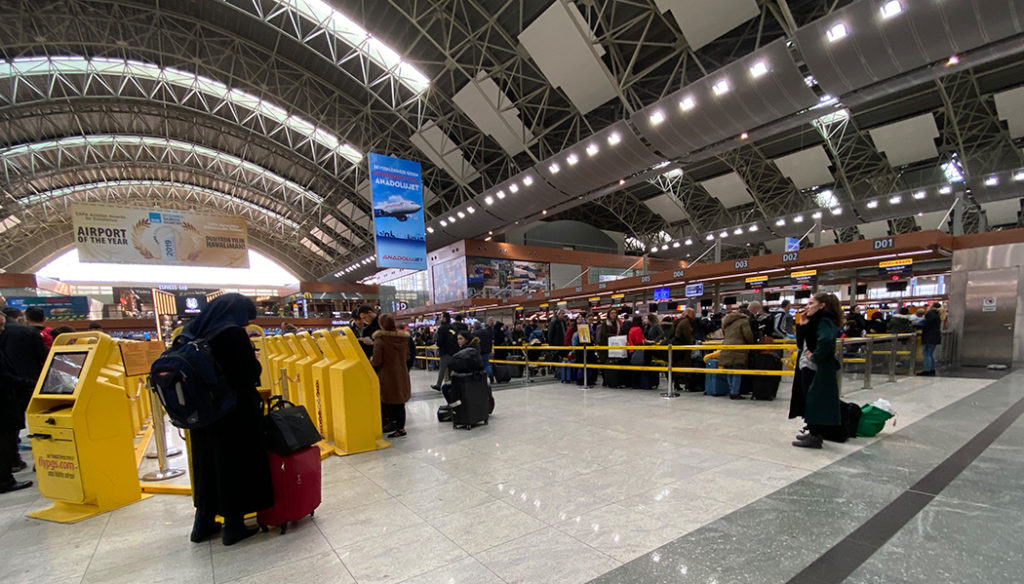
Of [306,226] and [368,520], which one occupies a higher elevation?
[306,226]

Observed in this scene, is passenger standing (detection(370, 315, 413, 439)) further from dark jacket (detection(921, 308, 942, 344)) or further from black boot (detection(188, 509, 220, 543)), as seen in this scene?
dark jacket (detection(921, 308, 942, 344))

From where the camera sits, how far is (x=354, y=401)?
4.30 meters

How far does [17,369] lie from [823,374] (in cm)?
784

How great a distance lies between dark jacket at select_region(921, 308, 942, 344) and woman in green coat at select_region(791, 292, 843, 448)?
637 cm

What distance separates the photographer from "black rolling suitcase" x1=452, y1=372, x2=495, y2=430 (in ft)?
17.1

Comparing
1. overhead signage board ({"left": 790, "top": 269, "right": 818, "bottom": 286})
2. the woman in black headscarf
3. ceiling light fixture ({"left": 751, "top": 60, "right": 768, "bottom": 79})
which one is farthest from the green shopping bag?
overhead signage board ({"left": 790, "top": 269, "right": 818, "bottom": 286})

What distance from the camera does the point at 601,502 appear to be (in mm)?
2799

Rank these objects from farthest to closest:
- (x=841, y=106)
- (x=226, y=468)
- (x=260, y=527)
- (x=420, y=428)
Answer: (x=841, y=106), (x=420, y=428), (x=260, y=527), (x=226, y=468)

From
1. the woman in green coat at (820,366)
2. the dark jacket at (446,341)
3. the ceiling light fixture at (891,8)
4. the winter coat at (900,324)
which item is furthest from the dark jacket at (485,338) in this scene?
the ceiling light fixture at (891,8)

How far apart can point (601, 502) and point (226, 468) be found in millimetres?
2393

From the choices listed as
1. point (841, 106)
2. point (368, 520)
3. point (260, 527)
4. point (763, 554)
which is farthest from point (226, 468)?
point (841, 106)

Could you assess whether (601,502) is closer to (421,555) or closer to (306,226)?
(421,555)

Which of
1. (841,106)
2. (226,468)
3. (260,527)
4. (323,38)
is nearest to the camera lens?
(226,468)

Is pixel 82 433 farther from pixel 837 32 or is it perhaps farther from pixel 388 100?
pixel 388 100
